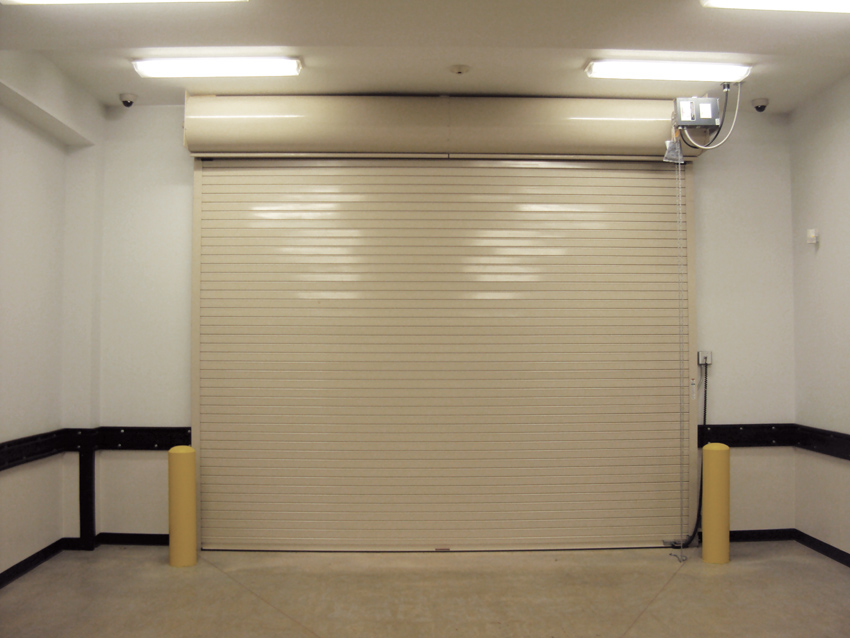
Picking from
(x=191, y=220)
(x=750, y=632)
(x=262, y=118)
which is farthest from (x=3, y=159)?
(x=750, y=632)

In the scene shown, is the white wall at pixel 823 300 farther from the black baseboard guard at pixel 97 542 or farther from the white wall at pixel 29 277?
the white wall at pixel 29 277

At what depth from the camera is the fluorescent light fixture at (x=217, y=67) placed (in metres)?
3.70

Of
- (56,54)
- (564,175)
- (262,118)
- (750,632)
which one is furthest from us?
(564,175)

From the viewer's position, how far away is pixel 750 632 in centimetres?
Result: 310

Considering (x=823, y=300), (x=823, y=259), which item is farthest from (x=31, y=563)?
(x=823, y=259)

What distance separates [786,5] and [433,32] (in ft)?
5.79

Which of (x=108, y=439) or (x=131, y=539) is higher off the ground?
(x=108, y=439)

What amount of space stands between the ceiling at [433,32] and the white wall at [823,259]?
57cm

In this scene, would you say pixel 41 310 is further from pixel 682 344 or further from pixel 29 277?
pixel 682 344

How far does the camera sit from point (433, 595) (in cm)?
355

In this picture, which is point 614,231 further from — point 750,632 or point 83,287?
point 83,287

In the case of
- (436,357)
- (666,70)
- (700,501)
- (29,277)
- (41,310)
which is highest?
(666,70)

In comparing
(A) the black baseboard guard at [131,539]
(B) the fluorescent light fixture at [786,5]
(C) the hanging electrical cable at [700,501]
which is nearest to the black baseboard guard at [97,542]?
(A) the black baseboard guard at [131,539]

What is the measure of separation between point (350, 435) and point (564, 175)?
271 cm
